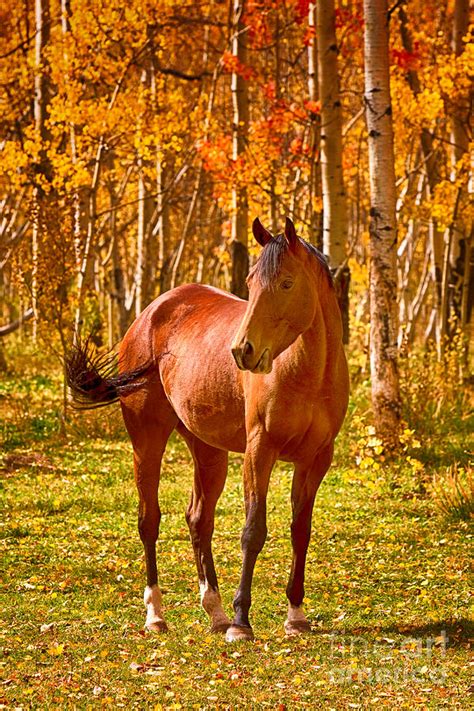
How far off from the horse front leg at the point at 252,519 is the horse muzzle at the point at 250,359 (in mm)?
473

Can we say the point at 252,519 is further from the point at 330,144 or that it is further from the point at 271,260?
the point at 330,144

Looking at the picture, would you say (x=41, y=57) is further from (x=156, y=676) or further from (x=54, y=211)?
(x=156, y=676)

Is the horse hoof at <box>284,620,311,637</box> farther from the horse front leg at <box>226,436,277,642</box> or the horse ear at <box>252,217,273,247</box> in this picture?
the horse ear at <box>252,217,273,247</box>

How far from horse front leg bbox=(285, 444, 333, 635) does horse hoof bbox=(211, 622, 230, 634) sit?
1.12 ft

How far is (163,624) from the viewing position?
5.54 meters

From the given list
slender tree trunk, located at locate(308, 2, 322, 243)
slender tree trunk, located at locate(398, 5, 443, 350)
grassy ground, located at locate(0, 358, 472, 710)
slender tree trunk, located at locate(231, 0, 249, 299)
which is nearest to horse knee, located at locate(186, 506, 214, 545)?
grassy ground, located at locate(0, 358, 472, 710)

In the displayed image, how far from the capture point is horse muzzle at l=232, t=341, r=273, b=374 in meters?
4.68

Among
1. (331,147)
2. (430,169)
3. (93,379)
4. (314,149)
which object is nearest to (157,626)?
(93,379)

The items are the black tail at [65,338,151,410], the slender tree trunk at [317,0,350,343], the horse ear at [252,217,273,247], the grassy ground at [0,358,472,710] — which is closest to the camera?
the grassy ground at [0,358,472,710]

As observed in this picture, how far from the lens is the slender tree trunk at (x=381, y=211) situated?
30.5 feet

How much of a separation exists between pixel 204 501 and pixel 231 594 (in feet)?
2.17

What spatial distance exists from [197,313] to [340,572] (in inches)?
77.7

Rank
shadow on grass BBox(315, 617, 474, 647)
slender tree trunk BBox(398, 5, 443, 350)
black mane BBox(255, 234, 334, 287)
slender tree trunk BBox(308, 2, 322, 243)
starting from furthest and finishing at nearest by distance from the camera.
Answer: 1. slender tree trunk BBox(398, 5, 443, 350)
2. slender tree trunk BBox(308, 2, 322, 243)
3. shadow on grass BBox(315, 617, 474, 647)
4. black mane BBox(255, 234, 334, 287)

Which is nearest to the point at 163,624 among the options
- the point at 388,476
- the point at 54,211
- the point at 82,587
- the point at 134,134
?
the point at 82,587
